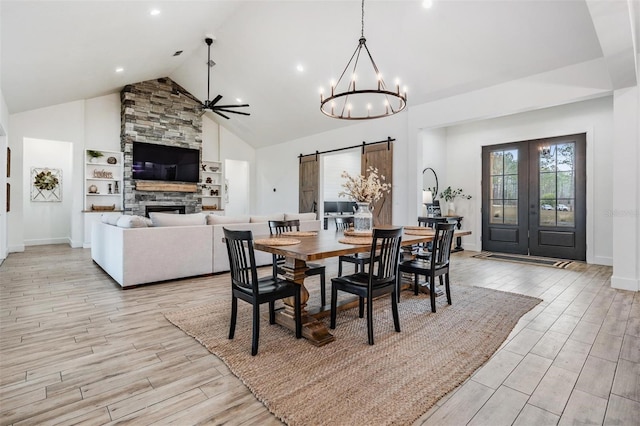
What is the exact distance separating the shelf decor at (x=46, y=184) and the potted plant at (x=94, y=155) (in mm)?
1234

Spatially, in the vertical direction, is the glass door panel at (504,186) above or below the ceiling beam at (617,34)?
below

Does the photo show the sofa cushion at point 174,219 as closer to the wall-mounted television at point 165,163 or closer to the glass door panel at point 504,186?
the wall-mounted television at point 165,163

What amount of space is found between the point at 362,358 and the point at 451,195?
20.8 feet

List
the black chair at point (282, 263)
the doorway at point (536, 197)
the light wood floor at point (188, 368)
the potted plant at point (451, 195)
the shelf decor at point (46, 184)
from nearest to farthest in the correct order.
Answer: the light wood floor at point (188, 368)
the black chair at point (282, 263)
the doorway at point (536, 197)
the potted plant at point (451, 195)
the shelf decor at point (46, 184)

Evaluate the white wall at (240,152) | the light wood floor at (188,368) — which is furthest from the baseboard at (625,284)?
the white wall at (240,152)

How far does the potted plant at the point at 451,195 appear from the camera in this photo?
7.53 meters

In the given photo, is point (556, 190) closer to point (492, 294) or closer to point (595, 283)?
point (595, 283)

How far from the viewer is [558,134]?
239 inches

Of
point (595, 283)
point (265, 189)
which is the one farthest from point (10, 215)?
point (595, 283)

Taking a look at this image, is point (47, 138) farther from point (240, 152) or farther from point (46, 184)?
point (240, 152)

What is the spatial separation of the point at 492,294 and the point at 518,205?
12.4ft

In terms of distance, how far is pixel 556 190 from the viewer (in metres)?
6.20

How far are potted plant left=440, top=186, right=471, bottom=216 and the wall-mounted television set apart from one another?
662 centimetres

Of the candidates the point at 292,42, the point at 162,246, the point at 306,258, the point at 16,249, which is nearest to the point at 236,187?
the point at 16,249
